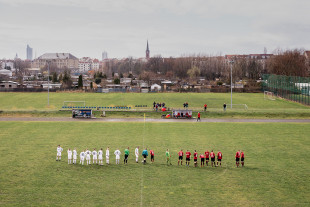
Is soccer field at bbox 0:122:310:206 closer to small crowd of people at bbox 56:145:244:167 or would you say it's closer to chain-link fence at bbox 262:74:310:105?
small crowd of people at bbox 56:145:244:167

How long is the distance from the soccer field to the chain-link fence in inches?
1396

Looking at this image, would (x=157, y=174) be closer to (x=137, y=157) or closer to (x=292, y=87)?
(x=137, y=157)

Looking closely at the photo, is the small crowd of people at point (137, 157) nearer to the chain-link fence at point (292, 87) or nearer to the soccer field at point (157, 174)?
the soccer field at point (157, 174)

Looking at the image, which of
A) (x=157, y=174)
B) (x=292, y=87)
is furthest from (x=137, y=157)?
(x=292, y=87)

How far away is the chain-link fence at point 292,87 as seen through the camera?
69688 millimetres

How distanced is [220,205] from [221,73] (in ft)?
543

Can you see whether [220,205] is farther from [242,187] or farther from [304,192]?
[304,192]

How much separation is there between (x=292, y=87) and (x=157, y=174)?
6448 centimetres

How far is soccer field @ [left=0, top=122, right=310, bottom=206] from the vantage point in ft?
60.7

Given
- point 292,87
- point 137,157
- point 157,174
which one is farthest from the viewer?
point 292,87

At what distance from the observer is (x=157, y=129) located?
4056 centimetres

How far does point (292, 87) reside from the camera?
76812mm

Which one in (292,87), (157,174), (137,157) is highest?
(292,87)

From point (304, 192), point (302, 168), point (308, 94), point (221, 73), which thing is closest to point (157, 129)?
point (302, 168)
